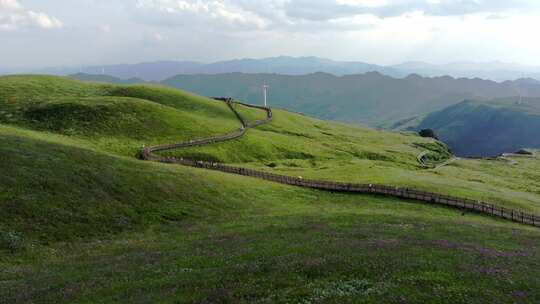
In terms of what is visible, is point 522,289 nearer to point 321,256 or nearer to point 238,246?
point 321,256

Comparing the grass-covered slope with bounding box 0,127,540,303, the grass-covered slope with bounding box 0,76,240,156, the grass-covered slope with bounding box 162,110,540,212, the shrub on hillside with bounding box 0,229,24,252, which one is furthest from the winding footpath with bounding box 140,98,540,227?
the shrub on hillside with bounding box 0,229,24,252

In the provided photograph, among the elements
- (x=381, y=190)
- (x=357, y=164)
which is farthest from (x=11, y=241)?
(x=357, y=164)

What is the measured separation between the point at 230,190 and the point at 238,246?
26.2m

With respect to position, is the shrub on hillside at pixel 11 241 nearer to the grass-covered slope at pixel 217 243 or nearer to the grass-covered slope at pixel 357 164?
the grass-covered slope at pixel 217 243

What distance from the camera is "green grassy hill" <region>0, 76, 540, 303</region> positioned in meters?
24.4

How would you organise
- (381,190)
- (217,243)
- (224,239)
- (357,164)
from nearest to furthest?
(217,243) → (224,239) → (381,190) → (357,164)

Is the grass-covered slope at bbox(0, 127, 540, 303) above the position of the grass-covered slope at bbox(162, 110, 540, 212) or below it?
above

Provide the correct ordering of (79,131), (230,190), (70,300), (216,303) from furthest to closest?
1. (79,131)
2. (230,190)
3. (70,300)
4. (216,303)

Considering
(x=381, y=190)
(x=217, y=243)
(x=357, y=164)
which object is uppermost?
(x=217, y=243)

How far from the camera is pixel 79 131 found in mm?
95938

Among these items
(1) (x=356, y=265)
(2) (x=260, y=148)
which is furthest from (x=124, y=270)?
(2) (x=260, y=148)

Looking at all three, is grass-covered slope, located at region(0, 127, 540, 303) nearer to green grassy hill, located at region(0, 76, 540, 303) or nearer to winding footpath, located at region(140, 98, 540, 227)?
green grassy hill, located at region(0, 76, 540, 303)

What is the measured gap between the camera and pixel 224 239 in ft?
130

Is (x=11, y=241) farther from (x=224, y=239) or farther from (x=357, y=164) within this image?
(x=357, y=164)
